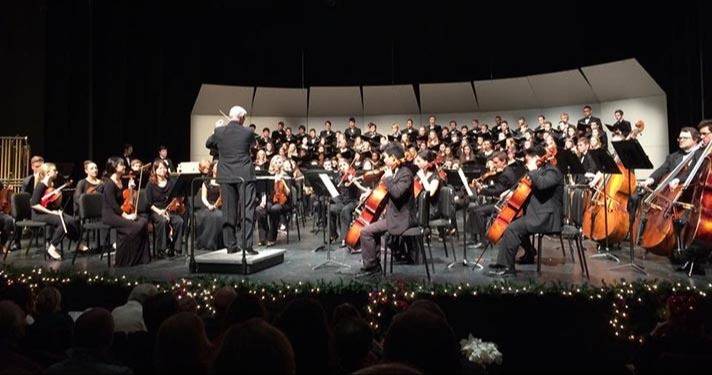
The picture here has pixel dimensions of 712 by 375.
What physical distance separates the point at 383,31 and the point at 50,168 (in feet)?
31.7

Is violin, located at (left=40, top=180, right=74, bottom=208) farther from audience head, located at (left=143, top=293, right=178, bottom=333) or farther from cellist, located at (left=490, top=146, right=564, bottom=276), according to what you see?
cellist, located at (left=490, top=146, right=564, bottom=276)

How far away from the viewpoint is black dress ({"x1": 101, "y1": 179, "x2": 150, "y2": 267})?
6.79m

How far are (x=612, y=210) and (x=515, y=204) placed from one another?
180cm

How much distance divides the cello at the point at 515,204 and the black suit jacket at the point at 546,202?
0.14 meters

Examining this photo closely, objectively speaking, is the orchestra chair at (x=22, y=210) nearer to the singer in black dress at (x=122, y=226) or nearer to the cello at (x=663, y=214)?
the singer in black dress at (x=122, y=226)

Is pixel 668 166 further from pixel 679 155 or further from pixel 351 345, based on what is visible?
pixel 351 345

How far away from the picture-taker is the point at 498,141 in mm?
11922

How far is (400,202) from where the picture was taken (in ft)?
19.2

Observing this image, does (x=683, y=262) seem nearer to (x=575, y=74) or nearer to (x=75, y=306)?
(x=75, y=306)

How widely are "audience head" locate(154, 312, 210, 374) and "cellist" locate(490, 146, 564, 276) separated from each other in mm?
4288

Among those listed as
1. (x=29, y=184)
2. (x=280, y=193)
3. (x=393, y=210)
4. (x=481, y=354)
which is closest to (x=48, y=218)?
(x=29, y=184)

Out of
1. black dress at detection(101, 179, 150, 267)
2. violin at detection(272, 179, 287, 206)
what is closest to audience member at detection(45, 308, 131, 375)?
black dress at detection(101, 179, 150, 267)

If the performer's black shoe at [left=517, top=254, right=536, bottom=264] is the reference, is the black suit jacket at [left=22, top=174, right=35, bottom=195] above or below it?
above

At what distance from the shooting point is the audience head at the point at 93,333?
2.38 m
